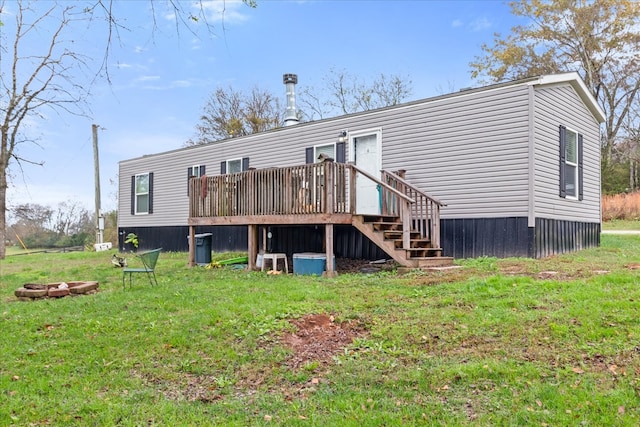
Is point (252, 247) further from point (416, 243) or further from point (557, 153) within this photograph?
point (557, 153)

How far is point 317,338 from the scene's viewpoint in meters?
4.80

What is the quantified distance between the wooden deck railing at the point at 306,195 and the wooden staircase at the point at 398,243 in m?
0.19

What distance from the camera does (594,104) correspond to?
11.6 meters

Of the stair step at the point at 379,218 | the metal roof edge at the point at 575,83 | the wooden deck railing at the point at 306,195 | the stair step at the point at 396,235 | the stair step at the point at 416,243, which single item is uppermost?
the metal roof edge at the point at 575,83

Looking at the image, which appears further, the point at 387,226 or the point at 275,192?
the point at 275,192

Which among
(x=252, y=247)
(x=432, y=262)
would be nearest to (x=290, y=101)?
(x=252, y=247)

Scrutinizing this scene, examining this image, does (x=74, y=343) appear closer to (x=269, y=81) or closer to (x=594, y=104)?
(x=594, y=104)

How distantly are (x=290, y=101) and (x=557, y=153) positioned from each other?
25.3 ft

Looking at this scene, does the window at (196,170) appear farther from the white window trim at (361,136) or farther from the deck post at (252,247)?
the white window trim at (361,136)


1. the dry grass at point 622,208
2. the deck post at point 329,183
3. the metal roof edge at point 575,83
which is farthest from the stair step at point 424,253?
the dry grass at point 622,208

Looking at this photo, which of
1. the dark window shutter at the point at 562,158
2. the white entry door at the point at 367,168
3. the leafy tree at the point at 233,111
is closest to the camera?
the dark window shutter at the point at 562,158

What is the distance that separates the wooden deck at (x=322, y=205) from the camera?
8867 millimetres

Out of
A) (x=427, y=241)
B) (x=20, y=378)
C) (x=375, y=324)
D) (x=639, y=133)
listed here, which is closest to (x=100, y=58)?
(x=20, y=378)

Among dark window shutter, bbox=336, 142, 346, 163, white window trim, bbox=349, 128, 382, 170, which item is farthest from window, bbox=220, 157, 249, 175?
Result: white window trim, bbox=349, 128, 382, 170
